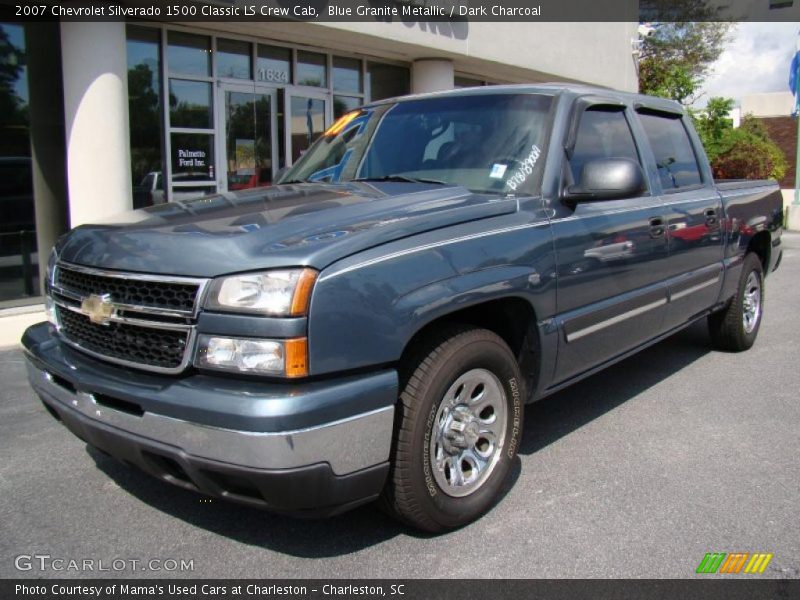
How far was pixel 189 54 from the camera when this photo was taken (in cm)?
1000

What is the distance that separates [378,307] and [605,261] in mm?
1685

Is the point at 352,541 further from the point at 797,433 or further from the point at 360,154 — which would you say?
the point at 797,433

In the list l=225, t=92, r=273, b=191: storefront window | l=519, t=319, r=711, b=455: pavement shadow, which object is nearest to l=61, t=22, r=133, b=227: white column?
l=225, t=92, r=273, b=191: storefront window

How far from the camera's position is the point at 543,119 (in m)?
3.78

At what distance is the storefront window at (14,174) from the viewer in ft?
26.7

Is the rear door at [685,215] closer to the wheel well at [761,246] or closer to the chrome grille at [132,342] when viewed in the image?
the wheel well at [761,246]

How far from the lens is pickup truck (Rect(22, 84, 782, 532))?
2506 mm

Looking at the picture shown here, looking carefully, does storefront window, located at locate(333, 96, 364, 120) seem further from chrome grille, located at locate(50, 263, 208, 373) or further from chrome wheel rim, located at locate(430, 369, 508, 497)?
chrome wheel rim, located at locate(430, 369, 508, 497)

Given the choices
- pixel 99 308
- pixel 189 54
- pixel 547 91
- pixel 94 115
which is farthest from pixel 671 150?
pixel 189 54

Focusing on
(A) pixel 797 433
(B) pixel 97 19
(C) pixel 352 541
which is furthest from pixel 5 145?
(A) pixel 797 433

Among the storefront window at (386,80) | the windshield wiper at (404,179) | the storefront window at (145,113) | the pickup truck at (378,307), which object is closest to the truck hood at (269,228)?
the pickup truck at (378,307)

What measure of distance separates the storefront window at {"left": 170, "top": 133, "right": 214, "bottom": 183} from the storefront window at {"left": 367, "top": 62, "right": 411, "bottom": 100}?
12.1 ft

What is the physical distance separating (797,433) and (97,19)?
7.25 m

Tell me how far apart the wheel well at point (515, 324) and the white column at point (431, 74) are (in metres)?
9.80
